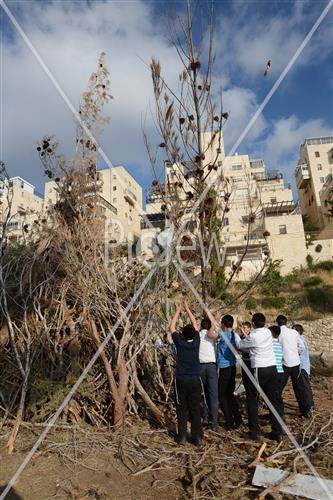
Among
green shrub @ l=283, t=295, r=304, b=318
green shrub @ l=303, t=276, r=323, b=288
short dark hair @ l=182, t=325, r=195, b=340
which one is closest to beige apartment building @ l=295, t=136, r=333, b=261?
green shrub @ l=303, t=276, r=323, b=288

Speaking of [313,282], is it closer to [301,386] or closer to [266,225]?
[266,225]

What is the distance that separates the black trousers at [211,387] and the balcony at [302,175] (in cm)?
4252

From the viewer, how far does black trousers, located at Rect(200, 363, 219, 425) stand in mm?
5125

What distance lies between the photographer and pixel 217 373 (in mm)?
5375

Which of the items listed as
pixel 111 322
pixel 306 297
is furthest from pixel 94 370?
pixel 306 297

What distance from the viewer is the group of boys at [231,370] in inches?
182

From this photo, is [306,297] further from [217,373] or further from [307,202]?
[307,202]

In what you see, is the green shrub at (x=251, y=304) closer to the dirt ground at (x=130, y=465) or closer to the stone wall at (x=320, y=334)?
the stone wall at (x=320, y=334)

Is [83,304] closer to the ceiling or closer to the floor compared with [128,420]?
closer to the ceiling

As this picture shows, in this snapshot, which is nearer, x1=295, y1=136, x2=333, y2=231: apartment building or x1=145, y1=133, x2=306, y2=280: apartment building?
x1=145, y1=133, x2=306, y2=280: apartment building

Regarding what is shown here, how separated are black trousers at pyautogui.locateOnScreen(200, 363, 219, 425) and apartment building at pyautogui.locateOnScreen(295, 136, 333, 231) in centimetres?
3777

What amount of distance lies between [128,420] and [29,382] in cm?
152

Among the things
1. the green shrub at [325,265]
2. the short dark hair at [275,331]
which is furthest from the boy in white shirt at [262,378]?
the green shrub at [325,265]

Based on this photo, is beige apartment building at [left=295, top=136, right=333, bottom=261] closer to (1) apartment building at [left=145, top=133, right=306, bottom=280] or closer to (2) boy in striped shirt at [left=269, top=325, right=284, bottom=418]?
(1) apartment building at [left=145, top=133, right=306, bottom=280]
